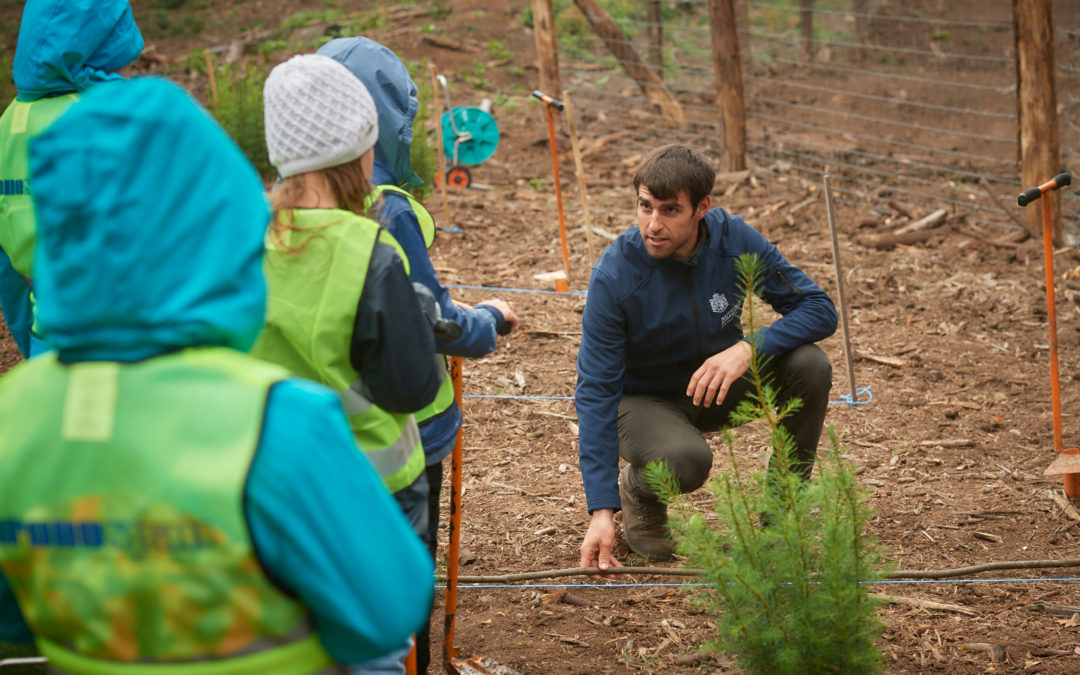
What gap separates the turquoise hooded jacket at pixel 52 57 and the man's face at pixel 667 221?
1.74m

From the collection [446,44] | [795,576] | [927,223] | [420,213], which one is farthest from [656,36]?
[795,576]

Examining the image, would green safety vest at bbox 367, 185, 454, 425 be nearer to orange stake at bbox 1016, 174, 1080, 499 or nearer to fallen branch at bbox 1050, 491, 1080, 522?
orange stake at bbox 1016, 174, 1080, 499

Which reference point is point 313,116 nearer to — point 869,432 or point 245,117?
point 869,432

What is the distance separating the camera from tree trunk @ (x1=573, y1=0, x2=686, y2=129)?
33.2 feet

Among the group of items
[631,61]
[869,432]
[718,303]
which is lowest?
[869,432]

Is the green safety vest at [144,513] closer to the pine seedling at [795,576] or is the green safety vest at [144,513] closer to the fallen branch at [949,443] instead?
the pine seedling at [795,576]

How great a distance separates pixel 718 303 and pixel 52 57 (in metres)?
2.25

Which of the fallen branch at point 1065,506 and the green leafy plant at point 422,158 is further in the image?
the green leafy plant at point 422,158

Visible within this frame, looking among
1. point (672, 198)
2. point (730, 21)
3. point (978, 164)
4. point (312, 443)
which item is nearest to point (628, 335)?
point (672, 198)

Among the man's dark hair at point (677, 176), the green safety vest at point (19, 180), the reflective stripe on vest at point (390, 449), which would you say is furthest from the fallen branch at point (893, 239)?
the reflective stripe on vest at point (390, 449)

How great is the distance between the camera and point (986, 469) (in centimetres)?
424

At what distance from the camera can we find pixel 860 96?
9.70 meters

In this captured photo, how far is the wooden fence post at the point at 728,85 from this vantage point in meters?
8.16

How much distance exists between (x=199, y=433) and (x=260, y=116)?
7611mm
